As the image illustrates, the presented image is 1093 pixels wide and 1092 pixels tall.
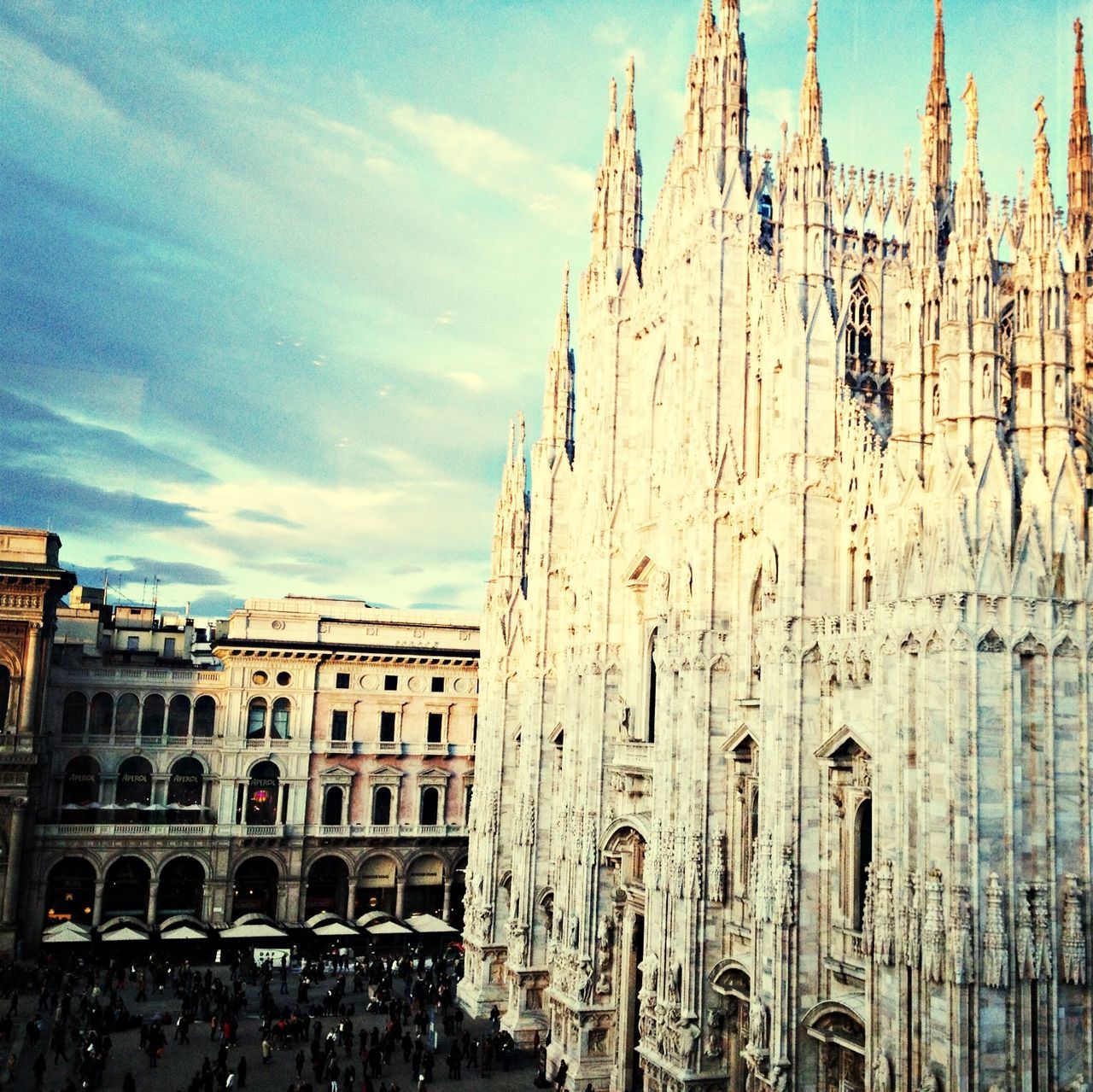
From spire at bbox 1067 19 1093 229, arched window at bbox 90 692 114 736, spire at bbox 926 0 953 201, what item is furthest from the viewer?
arched window at bbox 90 692 114 736

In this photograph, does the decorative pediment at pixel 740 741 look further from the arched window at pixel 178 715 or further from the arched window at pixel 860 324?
the arched window at pixel 178 715

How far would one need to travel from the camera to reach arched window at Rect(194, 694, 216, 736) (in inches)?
2505

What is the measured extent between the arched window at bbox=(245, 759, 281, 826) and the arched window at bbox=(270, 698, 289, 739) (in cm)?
163

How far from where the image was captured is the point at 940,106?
37750 millimetres

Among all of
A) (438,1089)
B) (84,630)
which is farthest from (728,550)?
(84,630)

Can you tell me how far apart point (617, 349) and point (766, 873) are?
2342cm

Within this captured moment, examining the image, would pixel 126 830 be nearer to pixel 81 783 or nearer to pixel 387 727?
pixel 81 783

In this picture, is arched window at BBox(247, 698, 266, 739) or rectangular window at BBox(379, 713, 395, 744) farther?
rectangular window at BBox(379, 713, 395, 744)

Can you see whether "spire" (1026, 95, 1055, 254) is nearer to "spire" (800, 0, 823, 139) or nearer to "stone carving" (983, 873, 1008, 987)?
"spire" (800, 0, 823, 139)

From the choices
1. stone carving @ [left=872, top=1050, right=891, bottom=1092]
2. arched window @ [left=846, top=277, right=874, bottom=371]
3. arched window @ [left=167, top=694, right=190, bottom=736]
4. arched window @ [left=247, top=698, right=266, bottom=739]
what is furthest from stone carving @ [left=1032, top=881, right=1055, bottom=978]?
arched window @ [left=167, top=694, right=190, bottom=736]

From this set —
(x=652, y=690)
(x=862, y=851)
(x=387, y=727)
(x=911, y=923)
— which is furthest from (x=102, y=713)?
(x=911, y=923)

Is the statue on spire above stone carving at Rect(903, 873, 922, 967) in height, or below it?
above

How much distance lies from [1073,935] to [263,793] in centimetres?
4835

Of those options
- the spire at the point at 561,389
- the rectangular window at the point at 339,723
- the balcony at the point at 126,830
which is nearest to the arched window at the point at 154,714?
the balcony at the point at 126,830
